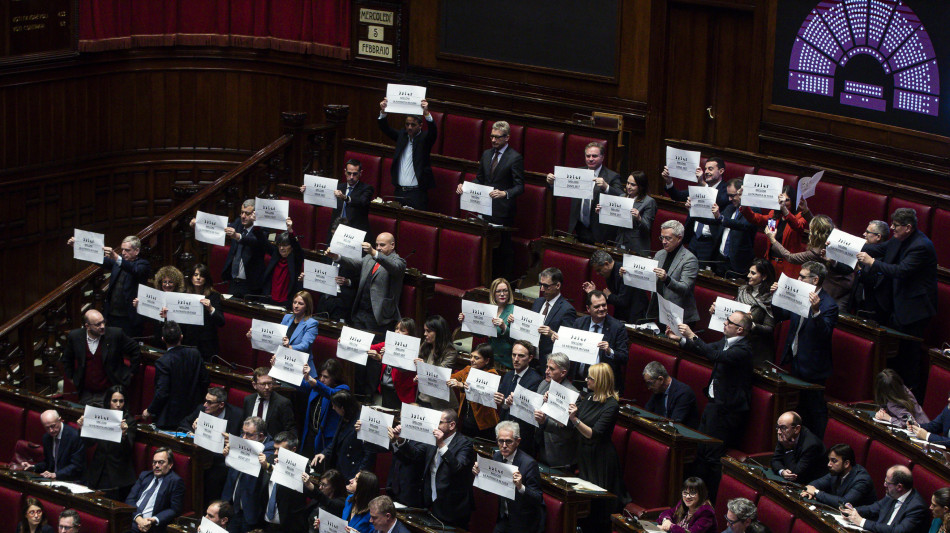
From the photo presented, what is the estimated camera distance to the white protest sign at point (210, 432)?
22.4ft

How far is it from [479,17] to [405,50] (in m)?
0.66

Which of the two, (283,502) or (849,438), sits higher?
(849,438)

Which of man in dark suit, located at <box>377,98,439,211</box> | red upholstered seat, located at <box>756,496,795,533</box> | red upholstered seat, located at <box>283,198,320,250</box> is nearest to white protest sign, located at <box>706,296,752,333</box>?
red upholstered seat, located at <box>756,496,795,533</box>

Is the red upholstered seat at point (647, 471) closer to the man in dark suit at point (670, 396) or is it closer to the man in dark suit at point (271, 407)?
the man in dark suit at point (670, 396)

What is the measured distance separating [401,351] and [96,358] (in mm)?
1897

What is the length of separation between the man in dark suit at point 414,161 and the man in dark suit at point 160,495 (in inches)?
101

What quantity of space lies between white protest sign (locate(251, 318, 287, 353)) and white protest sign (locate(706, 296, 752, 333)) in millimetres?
2308

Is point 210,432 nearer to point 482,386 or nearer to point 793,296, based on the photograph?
point 482,386

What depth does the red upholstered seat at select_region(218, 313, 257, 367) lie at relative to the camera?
7.95 meters

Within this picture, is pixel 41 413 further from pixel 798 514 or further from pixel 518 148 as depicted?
pixel 798 514

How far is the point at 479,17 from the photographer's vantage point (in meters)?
9.86

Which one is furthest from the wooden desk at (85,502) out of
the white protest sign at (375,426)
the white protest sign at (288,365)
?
the white protest sign at (375,426)

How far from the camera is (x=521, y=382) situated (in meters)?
6.57

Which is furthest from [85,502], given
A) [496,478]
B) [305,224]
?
[305,224]
